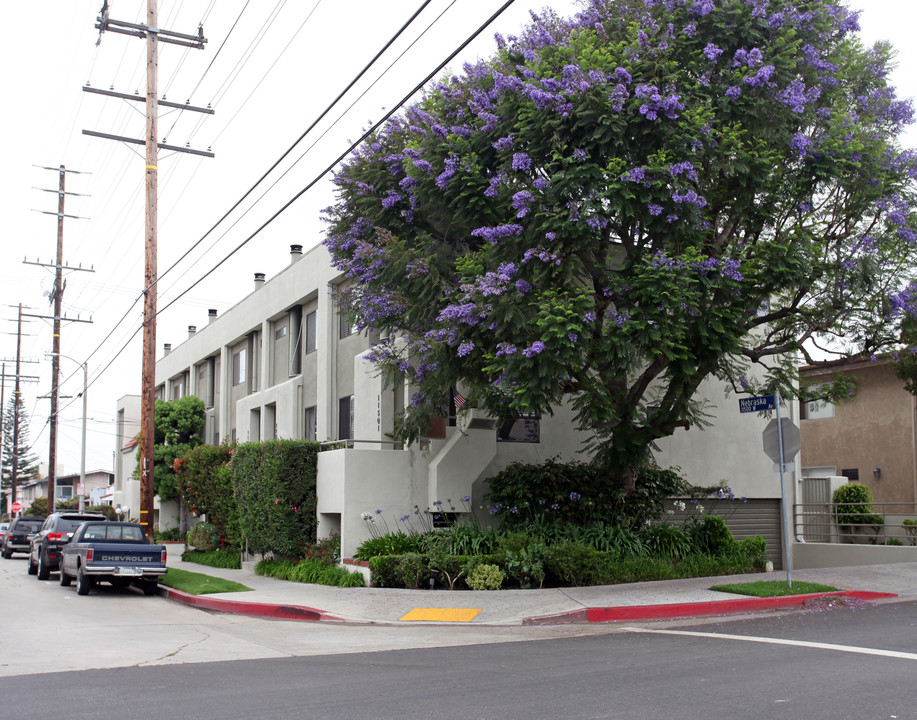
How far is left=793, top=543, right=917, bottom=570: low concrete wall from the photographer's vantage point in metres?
22.3

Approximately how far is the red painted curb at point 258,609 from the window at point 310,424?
1014cm

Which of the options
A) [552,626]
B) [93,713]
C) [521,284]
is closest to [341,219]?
[521,284]

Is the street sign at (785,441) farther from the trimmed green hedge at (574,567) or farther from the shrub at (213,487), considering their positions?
the shrub at (213,487)

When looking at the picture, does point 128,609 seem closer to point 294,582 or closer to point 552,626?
point 294,582

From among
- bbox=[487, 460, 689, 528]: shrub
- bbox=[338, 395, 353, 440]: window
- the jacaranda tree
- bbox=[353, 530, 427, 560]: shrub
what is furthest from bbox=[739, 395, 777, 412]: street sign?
bbox=[338, 395, 353, 440]: window

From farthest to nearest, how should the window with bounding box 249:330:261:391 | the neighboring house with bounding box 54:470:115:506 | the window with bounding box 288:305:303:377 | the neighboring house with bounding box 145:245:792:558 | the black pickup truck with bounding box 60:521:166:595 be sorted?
the neighboring house with bounding box 54:470:115:506
the window with bounding box 249:330:261:391
the window with bounding box 288:305:303:377
the black pickup truck with bounding box 60:521:166:595
the neighboring house with bounding box 145:245:792:558

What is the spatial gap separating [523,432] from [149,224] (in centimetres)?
1096

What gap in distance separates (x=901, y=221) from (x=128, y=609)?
1531cm

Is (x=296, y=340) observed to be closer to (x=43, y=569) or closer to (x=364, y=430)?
(x=364, y=430)

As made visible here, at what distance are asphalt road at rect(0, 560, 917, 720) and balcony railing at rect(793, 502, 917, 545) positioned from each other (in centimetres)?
1084

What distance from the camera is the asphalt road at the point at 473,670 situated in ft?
24.3

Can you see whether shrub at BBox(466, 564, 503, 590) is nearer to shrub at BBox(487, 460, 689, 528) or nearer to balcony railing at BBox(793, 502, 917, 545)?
shrub at BBox(487, 460, 689, 528)

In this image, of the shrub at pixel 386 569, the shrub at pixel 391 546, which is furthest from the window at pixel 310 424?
the shrub at pixel 386 569

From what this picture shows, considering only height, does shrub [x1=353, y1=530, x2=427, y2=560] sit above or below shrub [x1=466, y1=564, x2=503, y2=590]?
above
